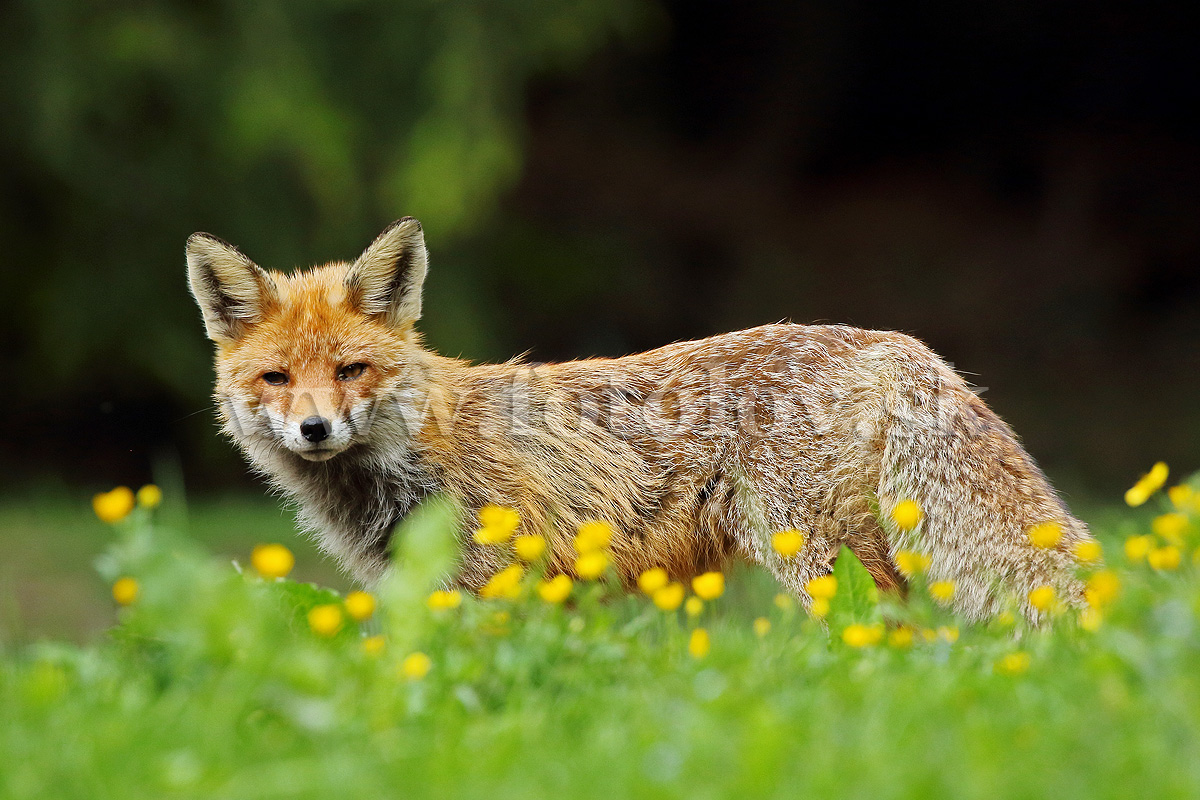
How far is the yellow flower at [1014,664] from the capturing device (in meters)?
2.62

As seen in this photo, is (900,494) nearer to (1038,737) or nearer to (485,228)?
(1038,737)

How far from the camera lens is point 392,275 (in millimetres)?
4488

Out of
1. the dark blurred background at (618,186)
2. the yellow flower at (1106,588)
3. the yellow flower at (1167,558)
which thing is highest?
the yellow flower at (1106,588)

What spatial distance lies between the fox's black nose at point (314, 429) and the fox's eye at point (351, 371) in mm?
347

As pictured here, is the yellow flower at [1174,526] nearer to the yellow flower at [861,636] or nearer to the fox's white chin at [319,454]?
the yellow flower at [861,636]

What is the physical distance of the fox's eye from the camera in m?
4.26

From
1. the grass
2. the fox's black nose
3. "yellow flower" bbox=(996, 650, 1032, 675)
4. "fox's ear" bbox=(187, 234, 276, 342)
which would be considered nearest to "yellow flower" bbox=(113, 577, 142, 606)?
the grass

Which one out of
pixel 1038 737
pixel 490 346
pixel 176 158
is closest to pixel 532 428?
pixel 1038 737

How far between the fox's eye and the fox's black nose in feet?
1.14

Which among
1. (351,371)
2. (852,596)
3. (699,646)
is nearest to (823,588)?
(852,596)

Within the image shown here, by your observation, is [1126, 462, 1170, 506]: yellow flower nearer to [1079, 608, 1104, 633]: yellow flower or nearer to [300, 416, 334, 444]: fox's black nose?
[1079, 608, 1104, 633]: yellow flower

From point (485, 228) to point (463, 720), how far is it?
336 inches

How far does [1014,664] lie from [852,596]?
2.12 feet

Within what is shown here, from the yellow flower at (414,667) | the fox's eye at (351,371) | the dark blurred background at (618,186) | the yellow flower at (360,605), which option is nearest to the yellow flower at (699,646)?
the yellow flower at (414,667)
